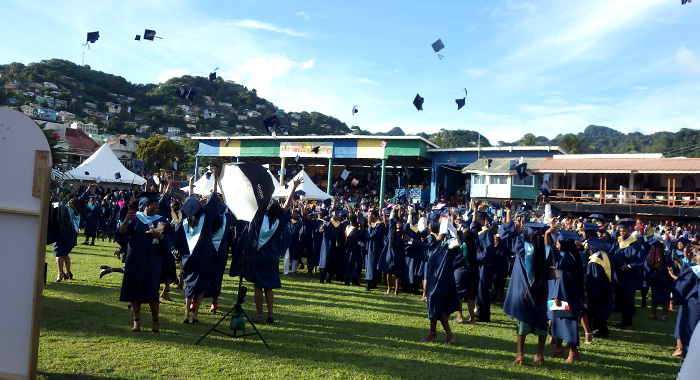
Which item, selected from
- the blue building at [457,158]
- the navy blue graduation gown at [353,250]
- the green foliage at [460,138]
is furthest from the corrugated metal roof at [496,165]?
the green foliage at [460,138]

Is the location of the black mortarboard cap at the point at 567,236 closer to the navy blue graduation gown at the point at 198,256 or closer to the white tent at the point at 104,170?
the navy blue graduation gown at the point at 198,256

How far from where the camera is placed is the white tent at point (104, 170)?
24.6 metres

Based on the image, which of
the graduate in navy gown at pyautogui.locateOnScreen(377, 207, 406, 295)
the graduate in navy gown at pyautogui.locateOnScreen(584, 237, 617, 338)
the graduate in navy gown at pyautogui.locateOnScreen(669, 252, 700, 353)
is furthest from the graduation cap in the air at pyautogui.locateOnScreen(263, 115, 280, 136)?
the graduate in navy gown at pyautogui.locateOnScreen(669, 252, 700, 353)

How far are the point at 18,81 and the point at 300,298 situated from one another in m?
101

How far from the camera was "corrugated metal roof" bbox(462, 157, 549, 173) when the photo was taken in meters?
31.8

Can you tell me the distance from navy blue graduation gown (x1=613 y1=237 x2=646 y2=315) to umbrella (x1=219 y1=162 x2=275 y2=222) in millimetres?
7157

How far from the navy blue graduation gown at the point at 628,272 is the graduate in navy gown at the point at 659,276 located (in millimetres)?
336

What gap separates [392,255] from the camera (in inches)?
446

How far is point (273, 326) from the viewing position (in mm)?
7215

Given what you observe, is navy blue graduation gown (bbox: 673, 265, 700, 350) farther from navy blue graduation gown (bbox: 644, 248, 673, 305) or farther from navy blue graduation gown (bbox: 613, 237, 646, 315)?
navy blue graduation gown (bbox: 644, 248, 673, 305)

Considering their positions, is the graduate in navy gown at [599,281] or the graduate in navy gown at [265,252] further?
the graduate in navy gown at [599,281]

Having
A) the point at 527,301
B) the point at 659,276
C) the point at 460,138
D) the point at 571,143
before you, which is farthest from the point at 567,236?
the point at 460,138

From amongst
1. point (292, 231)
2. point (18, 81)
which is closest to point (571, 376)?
point (292, 231)

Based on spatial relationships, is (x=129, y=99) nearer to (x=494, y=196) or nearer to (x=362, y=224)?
(x=494, y=196)
